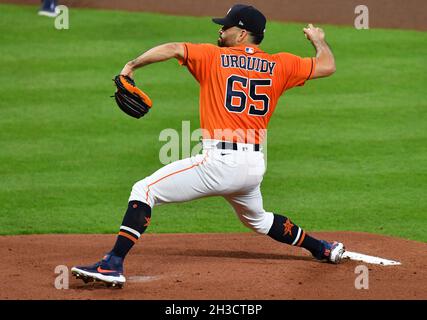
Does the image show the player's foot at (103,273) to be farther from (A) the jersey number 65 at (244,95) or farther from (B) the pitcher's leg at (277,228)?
(A) the jersey number 65 at (244,95)

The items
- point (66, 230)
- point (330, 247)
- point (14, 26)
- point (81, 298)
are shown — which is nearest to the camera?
point (81, 298)

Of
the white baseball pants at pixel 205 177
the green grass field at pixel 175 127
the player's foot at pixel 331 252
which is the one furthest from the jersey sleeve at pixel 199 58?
the green grass field at pixel 175 127

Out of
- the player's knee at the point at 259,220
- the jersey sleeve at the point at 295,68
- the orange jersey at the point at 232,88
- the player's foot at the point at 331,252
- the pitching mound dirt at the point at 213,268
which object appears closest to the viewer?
the pitching mound dirt at the point at 213,268

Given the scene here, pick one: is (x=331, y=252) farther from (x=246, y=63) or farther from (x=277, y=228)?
(x=246, y=63)

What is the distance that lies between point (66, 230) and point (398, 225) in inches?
114

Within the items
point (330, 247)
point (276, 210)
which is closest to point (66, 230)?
point (276, 210)

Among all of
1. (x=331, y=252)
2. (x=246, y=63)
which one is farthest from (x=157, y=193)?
(x=331, y=252)

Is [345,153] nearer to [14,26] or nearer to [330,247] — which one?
[330,247]

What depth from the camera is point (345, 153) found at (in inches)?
403

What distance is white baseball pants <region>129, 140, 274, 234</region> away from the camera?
19.4 feet

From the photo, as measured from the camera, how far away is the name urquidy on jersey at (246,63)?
237 inches

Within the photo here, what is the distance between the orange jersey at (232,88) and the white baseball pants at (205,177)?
0.11 metres

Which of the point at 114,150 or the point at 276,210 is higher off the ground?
the point at 114,150

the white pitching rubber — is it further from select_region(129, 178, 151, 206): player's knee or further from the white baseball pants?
select_region(129, 178, 151, 206): player's knee
